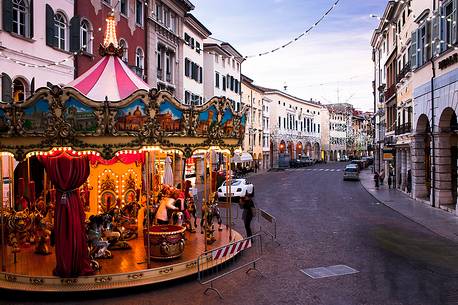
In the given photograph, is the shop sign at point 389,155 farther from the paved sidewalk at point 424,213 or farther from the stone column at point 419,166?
the stone column at point 419,166

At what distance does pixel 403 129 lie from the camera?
32.3 meters

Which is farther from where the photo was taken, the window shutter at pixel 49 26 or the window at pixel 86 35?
the window at pixel 86 35

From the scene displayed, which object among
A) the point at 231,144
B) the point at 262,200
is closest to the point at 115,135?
the point at 231,144

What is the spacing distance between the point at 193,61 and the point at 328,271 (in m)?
33.2

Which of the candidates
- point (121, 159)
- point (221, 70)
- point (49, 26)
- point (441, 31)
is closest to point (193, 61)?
point (221, 70)

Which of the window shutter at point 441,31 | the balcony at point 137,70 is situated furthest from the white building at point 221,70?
the window shutter at point 441,31

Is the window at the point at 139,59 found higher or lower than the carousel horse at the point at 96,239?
higher

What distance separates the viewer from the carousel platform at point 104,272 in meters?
11.2

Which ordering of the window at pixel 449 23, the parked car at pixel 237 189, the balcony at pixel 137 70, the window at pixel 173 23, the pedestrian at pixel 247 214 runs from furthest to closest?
the window at pixel 173 23, the parked car at pixel 237 189, the balcony at pixel 137 70, the window at pixel 449 23, the pedestrian at pixel 247 214

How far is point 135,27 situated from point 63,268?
2310cm

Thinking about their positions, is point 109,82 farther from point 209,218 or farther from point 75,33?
point 75,33

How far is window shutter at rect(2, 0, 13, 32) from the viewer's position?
18.4 metres

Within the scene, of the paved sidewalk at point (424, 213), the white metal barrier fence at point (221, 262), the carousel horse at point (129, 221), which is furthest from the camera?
the paved sidewalk at point (424, 213)

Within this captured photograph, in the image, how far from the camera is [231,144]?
15258 millimetres
